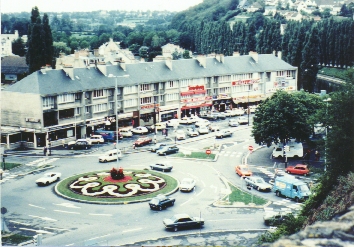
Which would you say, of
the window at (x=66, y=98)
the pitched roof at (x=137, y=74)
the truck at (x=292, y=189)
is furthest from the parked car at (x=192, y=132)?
the truck at (x=292, y=189)

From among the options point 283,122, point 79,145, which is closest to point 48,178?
point 79,145

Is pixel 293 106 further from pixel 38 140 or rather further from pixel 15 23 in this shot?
pixel 15 23

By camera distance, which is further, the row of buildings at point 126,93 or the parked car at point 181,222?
the row of buildings at point 126,93

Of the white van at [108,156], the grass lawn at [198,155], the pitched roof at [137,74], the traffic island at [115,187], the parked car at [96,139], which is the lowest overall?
the traffic island at [115,187]

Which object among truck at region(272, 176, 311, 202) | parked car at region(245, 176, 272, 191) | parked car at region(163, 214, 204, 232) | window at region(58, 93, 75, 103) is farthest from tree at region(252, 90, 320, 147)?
window at region(58, 93, 75, 103)

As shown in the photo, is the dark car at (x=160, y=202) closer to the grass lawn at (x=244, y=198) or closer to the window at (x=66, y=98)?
the grass lawn at (x=244, y=198)

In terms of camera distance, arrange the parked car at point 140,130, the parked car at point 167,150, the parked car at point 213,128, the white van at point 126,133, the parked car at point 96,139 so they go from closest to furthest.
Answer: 1. the parked car at point 167,150
2. the parked car at point 96,139
3. the white van at point 126,133
4. the parked car at point 140,130
5. the parked car at point 213,128

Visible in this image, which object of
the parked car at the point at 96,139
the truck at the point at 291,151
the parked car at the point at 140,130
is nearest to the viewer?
the truck at the point at 291,151
